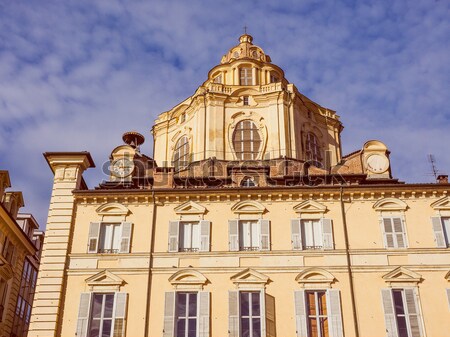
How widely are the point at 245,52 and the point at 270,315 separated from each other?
25.3 metres

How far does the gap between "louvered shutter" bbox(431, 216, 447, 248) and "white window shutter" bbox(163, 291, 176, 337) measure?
39.8 ft

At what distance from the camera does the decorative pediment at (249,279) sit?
84.0ft

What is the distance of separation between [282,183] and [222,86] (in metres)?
11.7

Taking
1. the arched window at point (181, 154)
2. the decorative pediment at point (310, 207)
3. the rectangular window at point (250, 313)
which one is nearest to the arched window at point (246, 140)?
the arched window at point (181, 154)

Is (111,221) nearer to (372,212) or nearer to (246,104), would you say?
(372,212)

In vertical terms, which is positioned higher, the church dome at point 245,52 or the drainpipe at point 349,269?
the church dome at point 245,52

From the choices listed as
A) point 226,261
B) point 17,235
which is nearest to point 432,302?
point 226,261

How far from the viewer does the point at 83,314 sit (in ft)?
82.6

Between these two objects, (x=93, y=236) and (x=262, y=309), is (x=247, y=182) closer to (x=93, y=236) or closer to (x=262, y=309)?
(x=262, y=309)

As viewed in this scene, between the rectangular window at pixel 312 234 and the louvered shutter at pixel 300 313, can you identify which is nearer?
the louvered shutter at pixel 300 313

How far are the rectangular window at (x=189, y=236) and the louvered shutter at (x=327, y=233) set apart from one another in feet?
19.1

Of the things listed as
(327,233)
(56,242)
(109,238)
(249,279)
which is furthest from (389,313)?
(56,242)

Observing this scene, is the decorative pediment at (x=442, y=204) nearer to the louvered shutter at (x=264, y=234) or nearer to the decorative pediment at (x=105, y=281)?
the louvered shutter at (x=264, y=234)

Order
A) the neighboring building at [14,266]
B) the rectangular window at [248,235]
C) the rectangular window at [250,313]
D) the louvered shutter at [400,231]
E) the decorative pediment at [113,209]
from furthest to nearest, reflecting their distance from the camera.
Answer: the neighboring building at [14,266] < the decorative pediment at [113,209] < the rectangular window at [248,235] < the louvered shutter at [400,231] < the rectangular window at [250,313]
